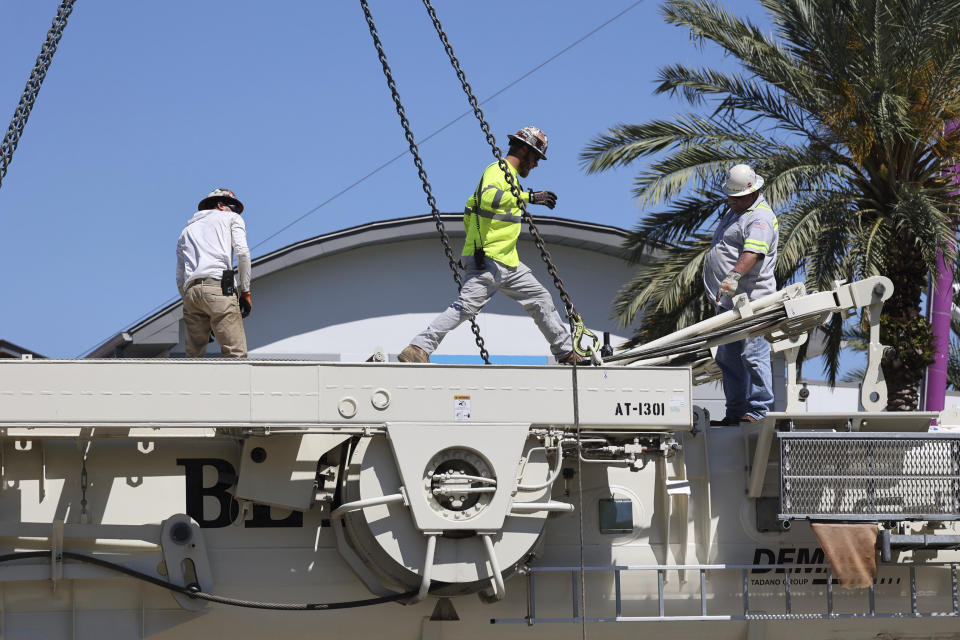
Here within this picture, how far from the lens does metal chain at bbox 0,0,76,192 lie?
25.7 feet

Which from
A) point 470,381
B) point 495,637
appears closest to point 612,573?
point 495,637

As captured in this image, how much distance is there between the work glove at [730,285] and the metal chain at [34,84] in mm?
4708

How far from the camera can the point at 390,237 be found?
69.4 feet

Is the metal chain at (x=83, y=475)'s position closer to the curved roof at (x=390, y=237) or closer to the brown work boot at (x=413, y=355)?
the brown work boot at (x=413, y=355)

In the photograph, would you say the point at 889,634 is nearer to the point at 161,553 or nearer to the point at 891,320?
the point at 161,553

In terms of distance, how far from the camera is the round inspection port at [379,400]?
7125 mm

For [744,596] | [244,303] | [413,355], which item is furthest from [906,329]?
[244,303]

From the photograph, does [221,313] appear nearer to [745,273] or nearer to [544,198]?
[544,198]

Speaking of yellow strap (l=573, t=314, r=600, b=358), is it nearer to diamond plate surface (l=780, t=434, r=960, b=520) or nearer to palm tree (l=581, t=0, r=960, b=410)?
diamond plate surface (l=780, t=434, r=960, b=520)

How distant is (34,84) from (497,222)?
316cm

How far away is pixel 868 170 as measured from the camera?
14.8 m

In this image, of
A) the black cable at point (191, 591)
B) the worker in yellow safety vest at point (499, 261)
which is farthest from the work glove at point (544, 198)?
the black cable at point (191, 591)

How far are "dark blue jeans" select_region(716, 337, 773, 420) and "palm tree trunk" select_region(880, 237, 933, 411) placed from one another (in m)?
6.23

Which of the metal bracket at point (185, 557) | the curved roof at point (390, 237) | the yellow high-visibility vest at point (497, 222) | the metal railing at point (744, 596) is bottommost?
the metal railing at point (744, 596)
